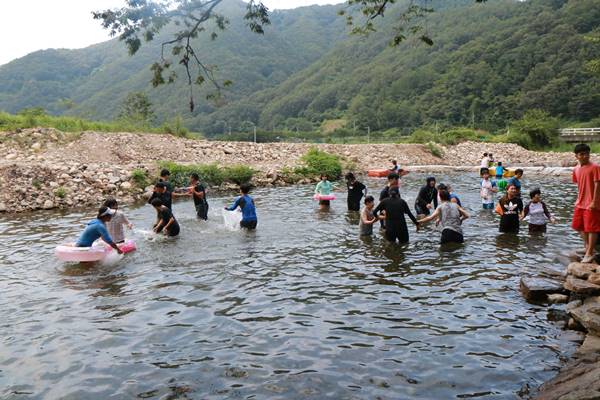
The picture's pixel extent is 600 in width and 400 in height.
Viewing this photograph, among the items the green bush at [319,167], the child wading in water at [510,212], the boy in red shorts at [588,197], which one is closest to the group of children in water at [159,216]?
the child wading in water at [510,212]

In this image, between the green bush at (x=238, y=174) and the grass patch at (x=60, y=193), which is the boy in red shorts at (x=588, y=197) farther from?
the green bush at (x=238, y=174)

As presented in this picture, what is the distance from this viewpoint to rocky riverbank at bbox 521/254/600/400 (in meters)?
4.88

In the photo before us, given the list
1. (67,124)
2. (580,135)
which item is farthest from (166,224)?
(580,135)

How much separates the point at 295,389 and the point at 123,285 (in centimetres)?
503

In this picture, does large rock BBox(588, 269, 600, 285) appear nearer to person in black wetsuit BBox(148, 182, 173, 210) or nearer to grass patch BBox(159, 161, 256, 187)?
person in black wetsuit BBox(148, 182, 173, 210)

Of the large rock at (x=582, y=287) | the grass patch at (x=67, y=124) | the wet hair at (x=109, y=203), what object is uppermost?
the grass patch at (x=67, y=124)

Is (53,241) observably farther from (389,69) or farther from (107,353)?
(389,69)

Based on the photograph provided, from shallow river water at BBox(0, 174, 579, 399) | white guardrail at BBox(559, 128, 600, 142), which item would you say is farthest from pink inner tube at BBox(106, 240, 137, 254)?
white guardrail at BBox(559, 128, 600, 142)

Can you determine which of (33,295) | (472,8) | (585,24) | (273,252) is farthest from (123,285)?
(472,8)

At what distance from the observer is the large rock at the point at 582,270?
7.92 metres

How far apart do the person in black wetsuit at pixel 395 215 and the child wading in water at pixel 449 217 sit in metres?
0.53

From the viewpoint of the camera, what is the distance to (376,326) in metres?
7.08

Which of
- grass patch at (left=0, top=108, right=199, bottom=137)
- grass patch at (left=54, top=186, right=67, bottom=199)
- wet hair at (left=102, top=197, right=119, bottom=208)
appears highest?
grass patch at (left=0, top=108, right=199, bottom=137)

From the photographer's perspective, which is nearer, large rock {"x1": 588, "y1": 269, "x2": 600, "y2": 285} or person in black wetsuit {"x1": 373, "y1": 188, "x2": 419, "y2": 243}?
large rock {"x1": 588, "y1": 269, "x2": 600, "y2": 285}
